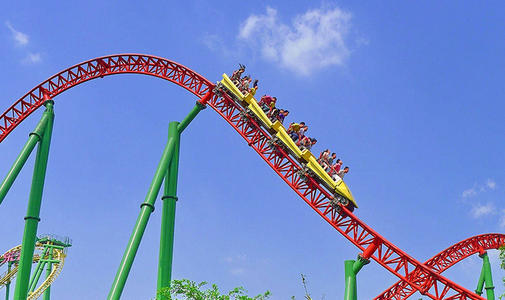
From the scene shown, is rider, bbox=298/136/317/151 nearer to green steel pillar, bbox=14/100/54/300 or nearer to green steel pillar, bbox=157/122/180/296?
green steel pillar, bbox=157/122/180/296

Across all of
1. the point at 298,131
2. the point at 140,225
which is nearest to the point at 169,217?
the point at 140,225

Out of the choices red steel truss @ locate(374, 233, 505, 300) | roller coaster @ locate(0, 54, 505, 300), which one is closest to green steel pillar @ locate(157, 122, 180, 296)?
roller coaster @ locate(0, 54, 505, 300)

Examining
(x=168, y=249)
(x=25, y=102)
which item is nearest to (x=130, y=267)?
(x=168, y=249)

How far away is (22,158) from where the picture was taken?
11.8m

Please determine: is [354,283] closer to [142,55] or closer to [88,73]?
[142,55]

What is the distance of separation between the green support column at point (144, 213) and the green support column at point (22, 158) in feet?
8.90

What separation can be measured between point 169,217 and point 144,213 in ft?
2.07

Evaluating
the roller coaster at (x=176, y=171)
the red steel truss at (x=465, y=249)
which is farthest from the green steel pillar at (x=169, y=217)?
the red steel truss at (x=465, y=249)

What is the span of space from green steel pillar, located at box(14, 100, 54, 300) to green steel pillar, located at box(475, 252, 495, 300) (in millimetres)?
10868

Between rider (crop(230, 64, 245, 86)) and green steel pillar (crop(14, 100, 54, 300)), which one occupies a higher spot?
rider (crop(230, 64, 245, 86))

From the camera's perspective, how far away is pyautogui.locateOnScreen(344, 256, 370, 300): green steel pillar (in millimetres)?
10750

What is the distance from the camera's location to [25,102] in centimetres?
1379

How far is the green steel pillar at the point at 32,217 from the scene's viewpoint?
34.6 feet

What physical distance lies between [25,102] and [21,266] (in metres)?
4.56
